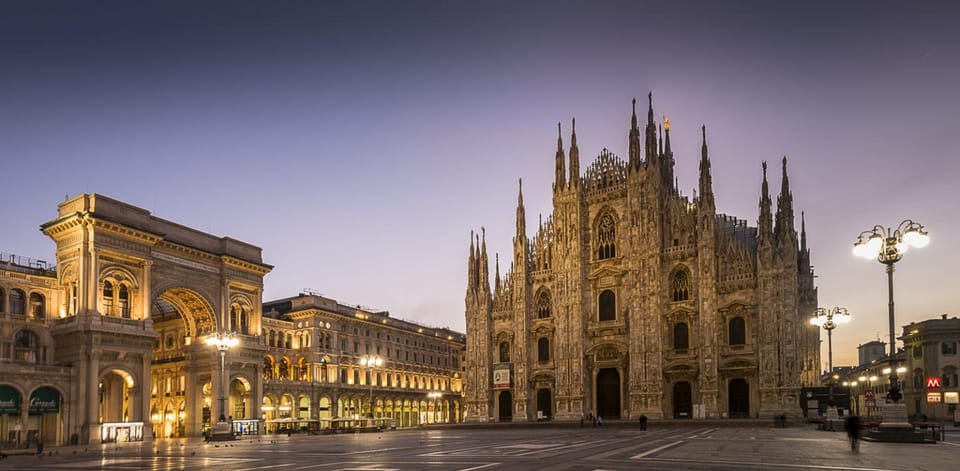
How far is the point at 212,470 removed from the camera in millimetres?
22516

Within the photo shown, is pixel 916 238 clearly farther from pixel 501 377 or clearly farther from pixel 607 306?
pixel 501 377

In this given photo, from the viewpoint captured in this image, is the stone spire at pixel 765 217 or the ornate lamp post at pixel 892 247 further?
the stone spire at pixel 765 217

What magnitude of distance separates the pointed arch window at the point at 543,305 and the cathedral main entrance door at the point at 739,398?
64.9 feet

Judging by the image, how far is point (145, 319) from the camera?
5744 centimetres

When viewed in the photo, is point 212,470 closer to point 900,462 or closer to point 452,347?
point 900,462

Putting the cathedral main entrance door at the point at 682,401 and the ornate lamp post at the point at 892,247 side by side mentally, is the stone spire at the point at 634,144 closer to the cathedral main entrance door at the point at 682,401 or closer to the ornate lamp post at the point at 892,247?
the cathedral main entrance door at the point at 682,401

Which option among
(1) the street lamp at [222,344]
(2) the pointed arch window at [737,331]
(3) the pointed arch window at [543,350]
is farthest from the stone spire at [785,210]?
(1) the street lamp at [222,344]

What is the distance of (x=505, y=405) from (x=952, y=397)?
5059 cm

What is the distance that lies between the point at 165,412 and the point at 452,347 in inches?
2111

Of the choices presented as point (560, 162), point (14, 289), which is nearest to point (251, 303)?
point (14, 289)

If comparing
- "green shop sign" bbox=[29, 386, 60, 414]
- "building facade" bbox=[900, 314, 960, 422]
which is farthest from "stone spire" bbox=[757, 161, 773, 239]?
"green shop sign" bbox=[29, 386, 60, 414]

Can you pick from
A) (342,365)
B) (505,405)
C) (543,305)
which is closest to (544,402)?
(505,405)

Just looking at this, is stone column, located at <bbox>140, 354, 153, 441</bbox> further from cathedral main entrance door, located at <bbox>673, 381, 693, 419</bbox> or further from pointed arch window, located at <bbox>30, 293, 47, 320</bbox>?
cathedral main entrance door, located at <bbox>673, 381, 693, 419</bbox>

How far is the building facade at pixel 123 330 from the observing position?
171 feet
